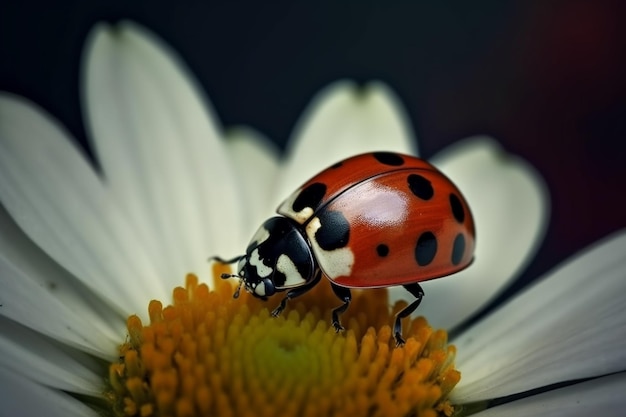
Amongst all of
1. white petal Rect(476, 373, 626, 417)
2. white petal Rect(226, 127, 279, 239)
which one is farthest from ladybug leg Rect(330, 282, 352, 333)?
white petal Rect(226, 127, 279, 239)

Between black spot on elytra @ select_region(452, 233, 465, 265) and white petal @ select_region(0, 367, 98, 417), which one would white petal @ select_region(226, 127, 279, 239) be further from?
white petal @ select_region(0, 367, 98, 417)

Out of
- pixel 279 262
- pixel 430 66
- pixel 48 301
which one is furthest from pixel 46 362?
pixel 430 66

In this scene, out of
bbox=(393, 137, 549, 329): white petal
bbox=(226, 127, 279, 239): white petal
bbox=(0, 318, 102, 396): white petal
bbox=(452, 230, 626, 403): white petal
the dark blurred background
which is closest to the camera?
bbox=(0, 318, 102, 396): white petal

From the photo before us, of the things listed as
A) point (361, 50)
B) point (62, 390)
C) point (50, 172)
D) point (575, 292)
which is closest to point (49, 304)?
point (62, 390)

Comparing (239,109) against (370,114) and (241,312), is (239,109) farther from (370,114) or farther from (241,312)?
(241,312)

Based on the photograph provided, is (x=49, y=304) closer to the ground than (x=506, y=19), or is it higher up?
closer to the ground

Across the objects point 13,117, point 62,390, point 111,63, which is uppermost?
point 111,63

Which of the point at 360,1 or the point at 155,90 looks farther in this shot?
the point at 360,1
